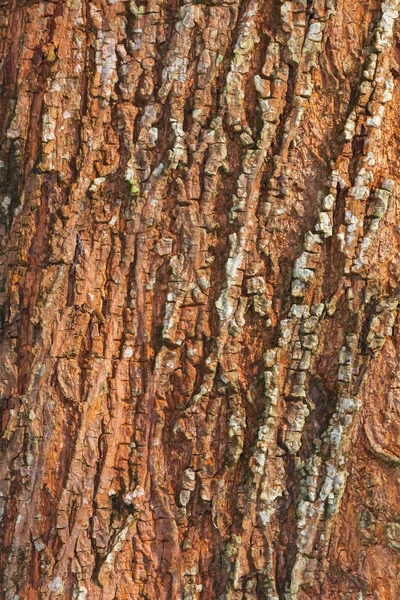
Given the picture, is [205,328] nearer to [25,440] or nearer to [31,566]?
[25,440]

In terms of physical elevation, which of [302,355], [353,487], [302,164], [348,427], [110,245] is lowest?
[353,487]

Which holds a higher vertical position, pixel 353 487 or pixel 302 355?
pixel 302 355

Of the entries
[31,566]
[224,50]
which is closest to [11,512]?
[31,566]

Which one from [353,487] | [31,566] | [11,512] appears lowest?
[31,566]

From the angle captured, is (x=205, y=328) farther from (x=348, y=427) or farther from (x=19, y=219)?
(x=19, y=219)

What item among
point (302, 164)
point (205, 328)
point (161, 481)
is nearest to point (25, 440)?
point (161, 481)

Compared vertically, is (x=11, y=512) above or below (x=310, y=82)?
below
